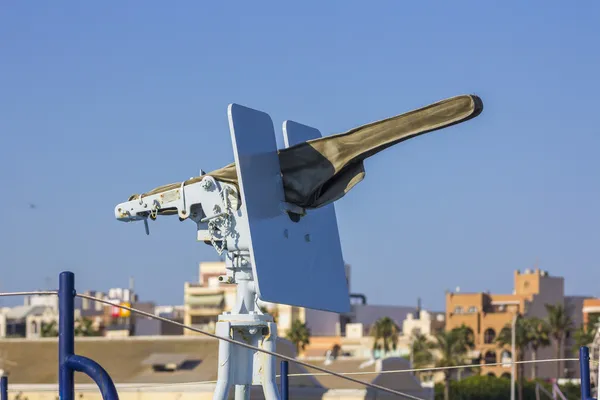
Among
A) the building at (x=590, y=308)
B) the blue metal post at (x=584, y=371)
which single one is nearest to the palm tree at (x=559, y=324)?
the building at (x=590, y=308)

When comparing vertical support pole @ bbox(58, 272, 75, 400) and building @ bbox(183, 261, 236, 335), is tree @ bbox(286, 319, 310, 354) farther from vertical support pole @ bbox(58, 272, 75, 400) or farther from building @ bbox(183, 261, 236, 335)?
vertical support pole @ bbox(58, 272, 75, 400)

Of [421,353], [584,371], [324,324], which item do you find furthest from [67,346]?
[324,324]

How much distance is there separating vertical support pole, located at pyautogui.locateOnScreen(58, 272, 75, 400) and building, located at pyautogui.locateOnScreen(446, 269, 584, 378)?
10390 centimetres

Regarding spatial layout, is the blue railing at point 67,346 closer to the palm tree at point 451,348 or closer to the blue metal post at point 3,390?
the blue metal post at point 3,390

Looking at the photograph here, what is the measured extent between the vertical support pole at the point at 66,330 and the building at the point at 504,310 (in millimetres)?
103900

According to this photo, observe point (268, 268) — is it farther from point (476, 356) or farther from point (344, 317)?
point (344, 317)

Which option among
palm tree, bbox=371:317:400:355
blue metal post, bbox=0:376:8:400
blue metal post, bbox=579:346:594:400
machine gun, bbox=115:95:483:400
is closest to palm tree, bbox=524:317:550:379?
palm tree, bbox=371:317:400:355

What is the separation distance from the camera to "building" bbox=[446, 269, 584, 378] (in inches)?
4461

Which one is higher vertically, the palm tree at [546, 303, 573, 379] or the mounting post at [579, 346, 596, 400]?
the palm tree at [546, 303, 573, 379]

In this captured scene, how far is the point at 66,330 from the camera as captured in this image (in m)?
6.39

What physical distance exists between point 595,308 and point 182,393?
88.0 meters

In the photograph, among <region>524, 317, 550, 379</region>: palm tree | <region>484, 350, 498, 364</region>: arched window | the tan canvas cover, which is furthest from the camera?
<region>484, 350, 498, 364</region>: arched window

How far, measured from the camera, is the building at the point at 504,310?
11331 cm

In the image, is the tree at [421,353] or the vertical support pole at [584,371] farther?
the tree at [421,353]
